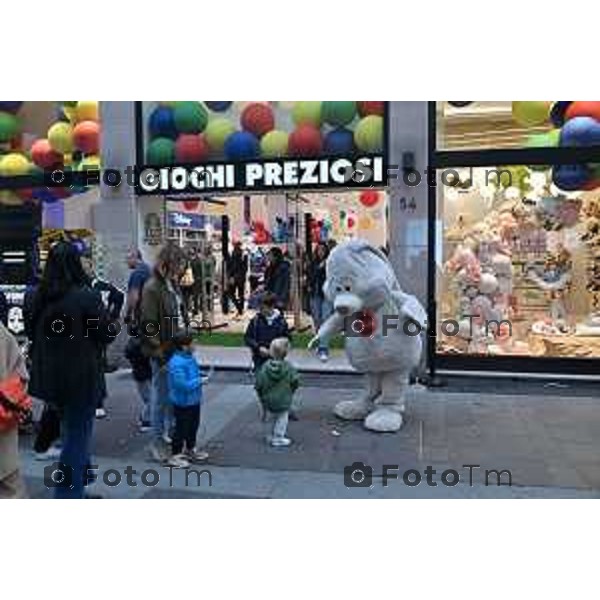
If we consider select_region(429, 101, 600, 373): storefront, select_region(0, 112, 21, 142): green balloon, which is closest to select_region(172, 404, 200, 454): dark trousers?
select_region(429, 101, 600, 373): storefront

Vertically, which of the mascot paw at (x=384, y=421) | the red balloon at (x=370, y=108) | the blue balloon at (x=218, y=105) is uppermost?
the blue balloon at (x=218, y=105)

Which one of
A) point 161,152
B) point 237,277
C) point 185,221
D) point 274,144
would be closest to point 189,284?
point 185,221

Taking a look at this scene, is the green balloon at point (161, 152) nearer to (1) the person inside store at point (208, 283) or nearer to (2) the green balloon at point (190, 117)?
(2) the green balloon at point (190, 117)

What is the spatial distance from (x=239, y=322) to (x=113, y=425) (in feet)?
21.2

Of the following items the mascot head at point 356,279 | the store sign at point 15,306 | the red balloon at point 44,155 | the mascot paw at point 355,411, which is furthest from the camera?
the red balloon at point 44,155

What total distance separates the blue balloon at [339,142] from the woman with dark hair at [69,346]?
5223mm

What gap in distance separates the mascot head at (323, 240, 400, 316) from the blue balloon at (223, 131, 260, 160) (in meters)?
3.42

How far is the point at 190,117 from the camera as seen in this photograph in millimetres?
9891

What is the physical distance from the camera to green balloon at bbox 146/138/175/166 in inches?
393

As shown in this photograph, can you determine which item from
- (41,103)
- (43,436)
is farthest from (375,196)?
(43,436)

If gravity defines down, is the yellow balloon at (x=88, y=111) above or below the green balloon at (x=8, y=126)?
above

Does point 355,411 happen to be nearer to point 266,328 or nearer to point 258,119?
point 266,328

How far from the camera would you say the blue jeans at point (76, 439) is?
4773 millimetres

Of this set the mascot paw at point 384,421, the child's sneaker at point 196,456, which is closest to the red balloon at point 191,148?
the mascot paw at point 384,421
